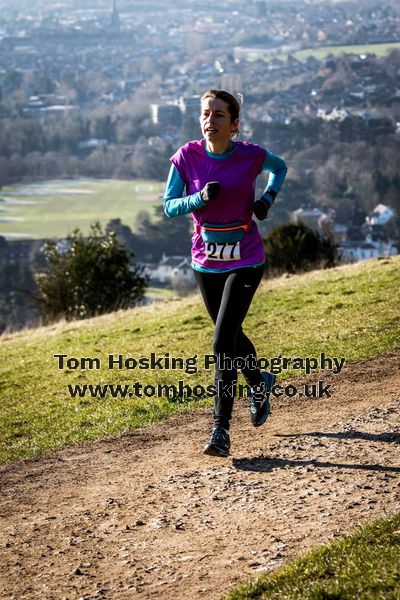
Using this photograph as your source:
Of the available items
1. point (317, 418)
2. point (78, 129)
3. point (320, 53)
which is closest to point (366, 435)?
point (317, 418)

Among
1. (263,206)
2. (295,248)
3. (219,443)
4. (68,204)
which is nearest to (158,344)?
(219,443)

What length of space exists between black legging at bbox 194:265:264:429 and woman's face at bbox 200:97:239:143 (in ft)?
2.67

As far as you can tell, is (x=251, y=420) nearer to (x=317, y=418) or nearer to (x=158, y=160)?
(x=317, y=418)

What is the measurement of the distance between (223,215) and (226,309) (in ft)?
1.88

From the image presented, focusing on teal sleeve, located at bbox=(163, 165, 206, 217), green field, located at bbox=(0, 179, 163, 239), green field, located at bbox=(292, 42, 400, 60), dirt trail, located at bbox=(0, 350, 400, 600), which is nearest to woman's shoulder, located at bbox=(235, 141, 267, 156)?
teal sleeve, located at bbox=(163, 165, 206, 217)

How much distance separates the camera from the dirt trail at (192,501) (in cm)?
484

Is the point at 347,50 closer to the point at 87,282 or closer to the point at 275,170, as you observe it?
the point at 87,282

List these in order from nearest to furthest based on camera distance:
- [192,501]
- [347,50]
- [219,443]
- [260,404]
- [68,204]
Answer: [192,501] < [219,443] < [260,404] < [68,204] < [347,50]

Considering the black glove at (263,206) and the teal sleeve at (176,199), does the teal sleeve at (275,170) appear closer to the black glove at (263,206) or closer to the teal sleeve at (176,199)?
the black glove at (263,206)

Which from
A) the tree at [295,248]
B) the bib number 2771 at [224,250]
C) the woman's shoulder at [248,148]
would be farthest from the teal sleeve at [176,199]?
the tree at [295,248]

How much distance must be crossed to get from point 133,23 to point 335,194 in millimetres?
72924

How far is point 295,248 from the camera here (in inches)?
909

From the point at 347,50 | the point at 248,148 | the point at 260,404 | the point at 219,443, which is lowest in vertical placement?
the point at 219,443

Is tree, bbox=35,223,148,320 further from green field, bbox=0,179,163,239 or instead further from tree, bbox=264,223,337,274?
green field, bbox=0,179,163,239
